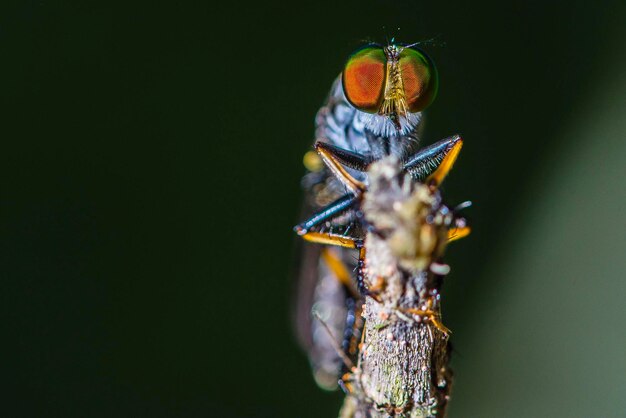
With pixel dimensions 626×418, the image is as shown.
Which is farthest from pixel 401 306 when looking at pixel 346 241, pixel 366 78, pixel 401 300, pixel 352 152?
pixel 366 78

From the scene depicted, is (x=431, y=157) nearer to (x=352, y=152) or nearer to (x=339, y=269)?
(x=352, y=152)

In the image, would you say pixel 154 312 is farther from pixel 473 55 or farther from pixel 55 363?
pixel 473 55

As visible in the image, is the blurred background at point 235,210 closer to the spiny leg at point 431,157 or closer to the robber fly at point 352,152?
the robber fly at point 352,152

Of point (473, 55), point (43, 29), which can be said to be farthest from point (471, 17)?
point (43, 29)

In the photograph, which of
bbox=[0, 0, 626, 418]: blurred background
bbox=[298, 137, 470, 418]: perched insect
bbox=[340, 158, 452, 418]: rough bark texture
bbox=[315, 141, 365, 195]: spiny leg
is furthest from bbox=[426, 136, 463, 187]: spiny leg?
bbox=[0, 0, 626, 418]: blurred background

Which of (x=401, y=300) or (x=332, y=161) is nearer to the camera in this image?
(x=401, y=300)

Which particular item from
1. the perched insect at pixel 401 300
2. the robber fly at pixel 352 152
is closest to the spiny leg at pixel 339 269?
the robber fly at pixel 352 152
